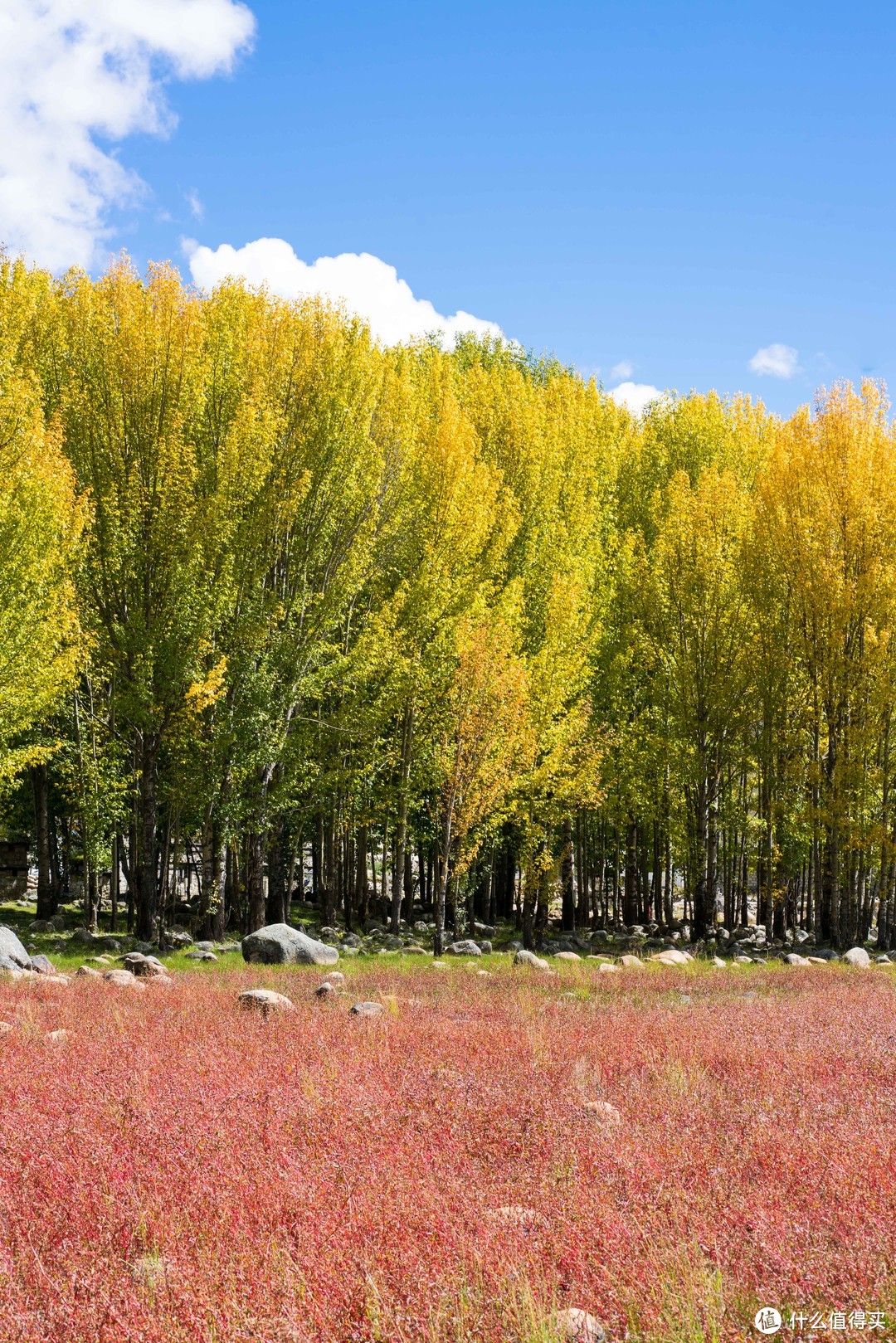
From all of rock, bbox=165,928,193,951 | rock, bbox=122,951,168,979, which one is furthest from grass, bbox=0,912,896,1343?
rock, bbox=165,928,193,951

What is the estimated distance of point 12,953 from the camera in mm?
17750

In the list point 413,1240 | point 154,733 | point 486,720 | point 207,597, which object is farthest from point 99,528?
point 413,1240

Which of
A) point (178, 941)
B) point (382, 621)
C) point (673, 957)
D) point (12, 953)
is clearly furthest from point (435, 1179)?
point (382, 621)

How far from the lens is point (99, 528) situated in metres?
22.5

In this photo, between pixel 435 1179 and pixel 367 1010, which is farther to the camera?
pixel 367 1010

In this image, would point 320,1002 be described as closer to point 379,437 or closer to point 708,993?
point 708,993

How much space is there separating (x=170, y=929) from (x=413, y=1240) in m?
24.2

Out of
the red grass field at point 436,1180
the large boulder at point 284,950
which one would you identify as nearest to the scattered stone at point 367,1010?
the red grass field at point 436,1180

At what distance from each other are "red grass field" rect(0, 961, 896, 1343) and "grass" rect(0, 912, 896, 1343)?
22mm

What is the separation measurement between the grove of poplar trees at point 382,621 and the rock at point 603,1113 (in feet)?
46.8

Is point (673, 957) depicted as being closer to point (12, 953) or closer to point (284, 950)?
point (284, 950)

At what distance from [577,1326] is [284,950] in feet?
53.8

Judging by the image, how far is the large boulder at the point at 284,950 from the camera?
65.3ft

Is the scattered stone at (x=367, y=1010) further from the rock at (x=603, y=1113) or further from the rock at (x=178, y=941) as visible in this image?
the rock at (x=178, y=941)
